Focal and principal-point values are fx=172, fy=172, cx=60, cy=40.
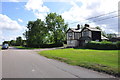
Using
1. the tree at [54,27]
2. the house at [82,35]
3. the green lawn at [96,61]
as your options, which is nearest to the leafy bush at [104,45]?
the house at [82,35]

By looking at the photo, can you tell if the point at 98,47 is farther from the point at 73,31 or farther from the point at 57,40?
the point at 57,40

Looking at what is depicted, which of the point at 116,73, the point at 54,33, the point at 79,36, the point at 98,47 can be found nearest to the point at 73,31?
the point at 79,36

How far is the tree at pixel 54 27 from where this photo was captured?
70.5 meters

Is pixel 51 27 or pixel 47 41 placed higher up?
pixel 51 27

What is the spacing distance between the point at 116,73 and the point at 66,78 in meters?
2.93

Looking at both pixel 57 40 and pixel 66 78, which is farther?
pixel 57 40

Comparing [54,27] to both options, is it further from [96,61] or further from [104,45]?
[96,61]

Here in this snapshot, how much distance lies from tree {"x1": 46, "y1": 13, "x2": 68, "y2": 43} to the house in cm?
438

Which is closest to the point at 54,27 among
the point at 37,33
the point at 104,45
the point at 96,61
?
the point at 37,33

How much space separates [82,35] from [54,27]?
1441 cm

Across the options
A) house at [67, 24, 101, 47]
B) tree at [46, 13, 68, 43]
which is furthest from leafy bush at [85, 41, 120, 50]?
tree at [46, 13, 68, 43]

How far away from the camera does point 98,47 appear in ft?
139

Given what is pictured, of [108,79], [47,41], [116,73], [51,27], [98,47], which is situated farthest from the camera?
[47,41]

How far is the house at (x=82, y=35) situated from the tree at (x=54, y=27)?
4378mm
